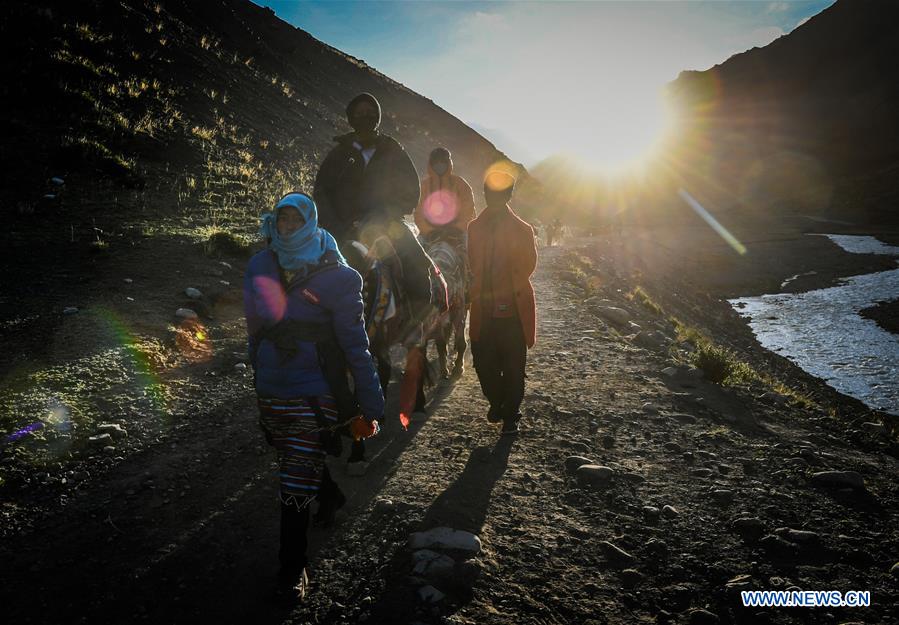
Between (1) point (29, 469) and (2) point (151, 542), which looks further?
(1) point (29, 469)

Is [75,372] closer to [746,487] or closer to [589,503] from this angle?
[589,503]

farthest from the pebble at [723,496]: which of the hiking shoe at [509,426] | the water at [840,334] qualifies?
the water at [840,334]

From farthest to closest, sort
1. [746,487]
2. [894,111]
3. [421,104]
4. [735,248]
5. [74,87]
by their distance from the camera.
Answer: [894,111] < [421,104] < [735,248] < [74,87] < [746,487]

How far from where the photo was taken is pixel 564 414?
19.5 ft

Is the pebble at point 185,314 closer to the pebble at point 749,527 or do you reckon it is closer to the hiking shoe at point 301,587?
the hiking shoe at point 301,587

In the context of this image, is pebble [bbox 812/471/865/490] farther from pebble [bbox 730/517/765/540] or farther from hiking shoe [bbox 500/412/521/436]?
hiking shoe [bbox 500/412/521/436]

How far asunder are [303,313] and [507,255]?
270 centimetres

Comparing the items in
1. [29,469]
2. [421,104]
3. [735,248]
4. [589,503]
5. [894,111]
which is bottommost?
[29,469]

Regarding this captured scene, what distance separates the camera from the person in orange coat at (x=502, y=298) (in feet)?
16.7

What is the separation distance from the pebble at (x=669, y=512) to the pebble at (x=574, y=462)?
0.83 meters

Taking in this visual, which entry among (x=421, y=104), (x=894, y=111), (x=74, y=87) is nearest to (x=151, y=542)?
(x=74, y=87)

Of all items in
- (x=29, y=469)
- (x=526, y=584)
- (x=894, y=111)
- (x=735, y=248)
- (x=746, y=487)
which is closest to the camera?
(x=526, y=584)

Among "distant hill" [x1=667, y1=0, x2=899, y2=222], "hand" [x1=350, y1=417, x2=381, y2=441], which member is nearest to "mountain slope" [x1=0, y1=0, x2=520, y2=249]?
"hand" [x1=350, y1=417, x2=381, y2=441]

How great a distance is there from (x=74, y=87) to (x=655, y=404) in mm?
18773
